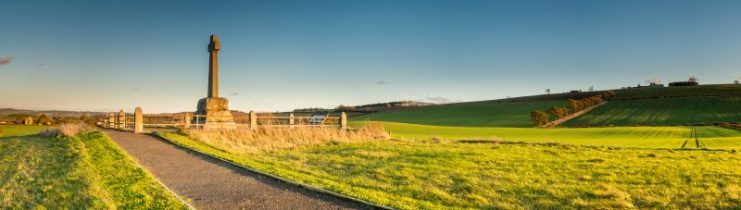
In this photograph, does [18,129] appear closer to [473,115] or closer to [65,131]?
[65,131]

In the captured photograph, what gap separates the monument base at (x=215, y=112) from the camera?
26609 mm

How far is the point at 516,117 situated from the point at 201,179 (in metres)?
67.9

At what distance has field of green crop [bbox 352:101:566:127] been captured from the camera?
71.9 meters

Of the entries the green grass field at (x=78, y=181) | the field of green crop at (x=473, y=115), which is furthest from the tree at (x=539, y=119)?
the green grass field at (x=78, y=181)

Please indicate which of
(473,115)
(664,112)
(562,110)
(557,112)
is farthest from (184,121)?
(473,115)

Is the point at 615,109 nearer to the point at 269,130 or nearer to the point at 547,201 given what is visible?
the point at 269,130

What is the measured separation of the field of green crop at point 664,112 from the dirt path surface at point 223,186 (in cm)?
5450

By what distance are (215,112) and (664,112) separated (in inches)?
2482

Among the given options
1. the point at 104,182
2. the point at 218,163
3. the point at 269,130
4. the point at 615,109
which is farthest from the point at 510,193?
the point at 615,109

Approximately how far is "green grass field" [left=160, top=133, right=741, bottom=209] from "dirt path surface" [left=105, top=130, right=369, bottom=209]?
74 cm

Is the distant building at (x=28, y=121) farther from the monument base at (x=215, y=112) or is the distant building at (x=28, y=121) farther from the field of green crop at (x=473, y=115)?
the field of green crop at (x=473, y=115)

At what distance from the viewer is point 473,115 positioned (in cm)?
8594

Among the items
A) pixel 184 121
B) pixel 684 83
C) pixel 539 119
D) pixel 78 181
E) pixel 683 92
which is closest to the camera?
pixel 78 181

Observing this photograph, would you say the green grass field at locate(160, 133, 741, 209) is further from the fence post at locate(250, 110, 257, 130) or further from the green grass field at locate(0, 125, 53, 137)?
the green grass field at locate(0, 125, 53, 137)
